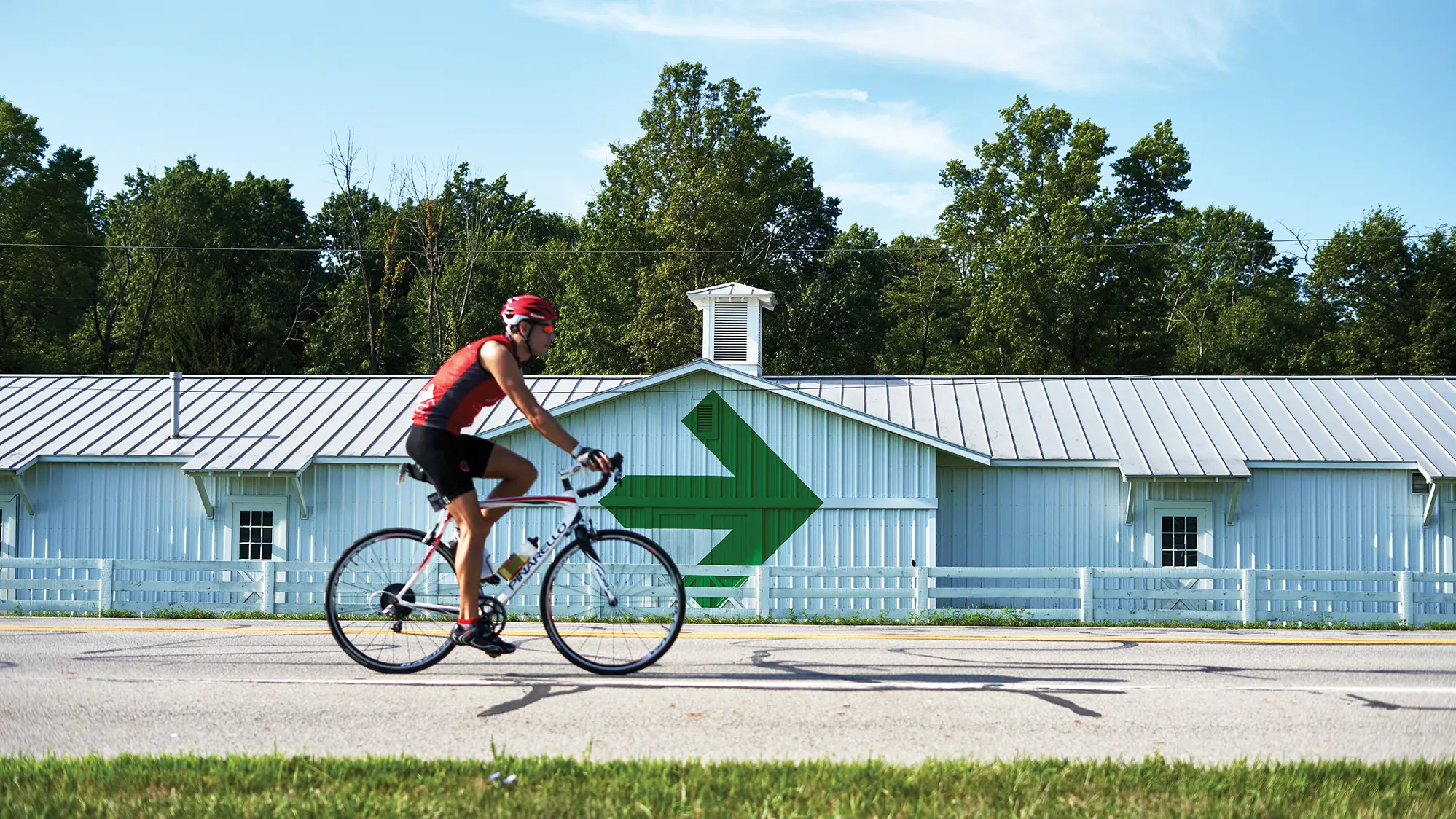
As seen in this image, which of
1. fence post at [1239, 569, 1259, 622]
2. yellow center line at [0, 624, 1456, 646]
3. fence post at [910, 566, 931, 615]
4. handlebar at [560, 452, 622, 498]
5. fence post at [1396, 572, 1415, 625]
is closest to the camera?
handlebar at [560, 452, 622, 498]

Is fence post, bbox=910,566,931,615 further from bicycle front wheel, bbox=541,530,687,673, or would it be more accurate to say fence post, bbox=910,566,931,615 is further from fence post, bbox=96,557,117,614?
fence post, bbox=96,557,117,614

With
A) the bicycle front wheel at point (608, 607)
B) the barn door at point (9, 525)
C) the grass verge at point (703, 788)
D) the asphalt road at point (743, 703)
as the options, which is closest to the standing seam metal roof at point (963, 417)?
the barn door at point (9, 525)

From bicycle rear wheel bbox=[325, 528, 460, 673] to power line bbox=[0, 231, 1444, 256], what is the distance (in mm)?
35514

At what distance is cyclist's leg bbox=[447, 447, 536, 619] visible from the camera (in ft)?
22.0

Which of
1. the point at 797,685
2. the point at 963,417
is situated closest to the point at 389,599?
the point at 797,685

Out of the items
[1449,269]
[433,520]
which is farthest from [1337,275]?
[433,520]

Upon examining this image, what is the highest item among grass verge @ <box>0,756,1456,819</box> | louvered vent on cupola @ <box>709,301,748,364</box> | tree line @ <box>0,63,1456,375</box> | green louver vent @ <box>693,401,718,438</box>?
tree line @ <box>0,63,1456,375</box>

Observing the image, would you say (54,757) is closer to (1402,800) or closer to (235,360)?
(1402,800)

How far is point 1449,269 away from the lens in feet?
155

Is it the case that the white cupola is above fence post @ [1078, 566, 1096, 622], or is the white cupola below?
above

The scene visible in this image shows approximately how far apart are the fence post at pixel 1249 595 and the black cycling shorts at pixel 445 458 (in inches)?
461

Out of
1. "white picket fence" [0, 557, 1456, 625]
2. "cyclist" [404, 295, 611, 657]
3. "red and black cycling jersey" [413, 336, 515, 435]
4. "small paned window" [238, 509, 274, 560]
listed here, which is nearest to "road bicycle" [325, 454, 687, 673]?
"cyclist" [404, 295, 611, 657]

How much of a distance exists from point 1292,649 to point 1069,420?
12064 millimetres

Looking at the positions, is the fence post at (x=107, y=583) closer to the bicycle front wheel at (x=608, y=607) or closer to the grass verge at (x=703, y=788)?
the bicycle front wheel at (x=608, y=607)
